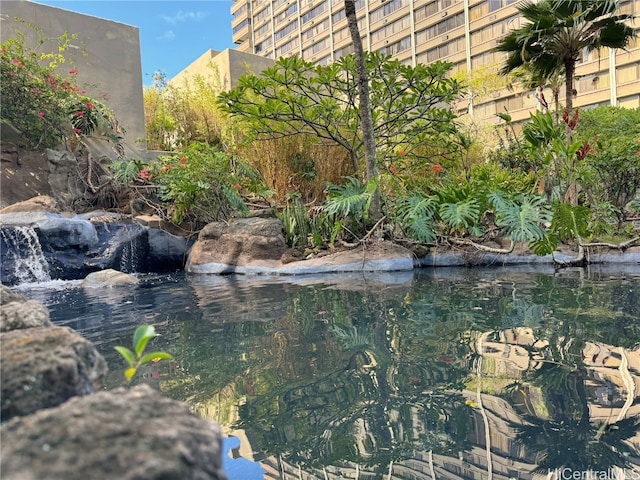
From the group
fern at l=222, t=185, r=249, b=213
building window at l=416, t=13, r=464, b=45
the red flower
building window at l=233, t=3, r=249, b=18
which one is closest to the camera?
fern at l=222, t=185, r=249, b=213

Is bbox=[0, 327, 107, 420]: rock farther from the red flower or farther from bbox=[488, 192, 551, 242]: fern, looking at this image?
the red flower

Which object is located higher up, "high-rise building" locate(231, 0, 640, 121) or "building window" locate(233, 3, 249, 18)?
"building window" locate(233, 3, 249, 18)

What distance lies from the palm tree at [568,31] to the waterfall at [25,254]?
9847 mm

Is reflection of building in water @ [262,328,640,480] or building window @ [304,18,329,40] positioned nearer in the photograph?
reflection of building in water @ [262,328,640,480]

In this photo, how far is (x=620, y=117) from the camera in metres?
16.4

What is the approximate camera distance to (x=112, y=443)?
1.90 ft

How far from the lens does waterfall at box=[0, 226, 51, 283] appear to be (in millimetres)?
7344

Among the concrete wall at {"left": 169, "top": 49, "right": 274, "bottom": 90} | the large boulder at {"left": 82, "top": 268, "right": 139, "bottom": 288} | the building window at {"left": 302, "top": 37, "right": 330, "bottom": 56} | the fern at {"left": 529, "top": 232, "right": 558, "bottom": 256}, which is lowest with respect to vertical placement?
the large boulder at {"left": 82, "top": 268, "right": 139, "bottom": 288}

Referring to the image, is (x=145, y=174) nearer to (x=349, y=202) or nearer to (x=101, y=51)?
(x=101, y=51)

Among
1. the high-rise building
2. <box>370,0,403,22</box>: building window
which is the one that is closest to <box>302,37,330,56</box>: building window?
the high-rise building

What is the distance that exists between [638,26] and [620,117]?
12292 mm

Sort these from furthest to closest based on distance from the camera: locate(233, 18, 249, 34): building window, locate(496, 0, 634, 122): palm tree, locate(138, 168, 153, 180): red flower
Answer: locate(233, 18, 249, 34): building window, locate(138, 168, 153, 180): red flower, locate(496, 0, 634, 122): palm tree

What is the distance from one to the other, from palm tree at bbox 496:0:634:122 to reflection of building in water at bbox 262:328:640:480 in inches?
297

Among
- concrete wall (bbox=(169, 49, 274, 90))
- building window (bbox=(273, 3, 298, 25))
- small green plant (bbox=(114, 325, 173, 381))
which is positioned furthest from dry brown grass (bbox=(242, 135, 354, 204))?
building window (bbox=(273, 3, 298, 25))
